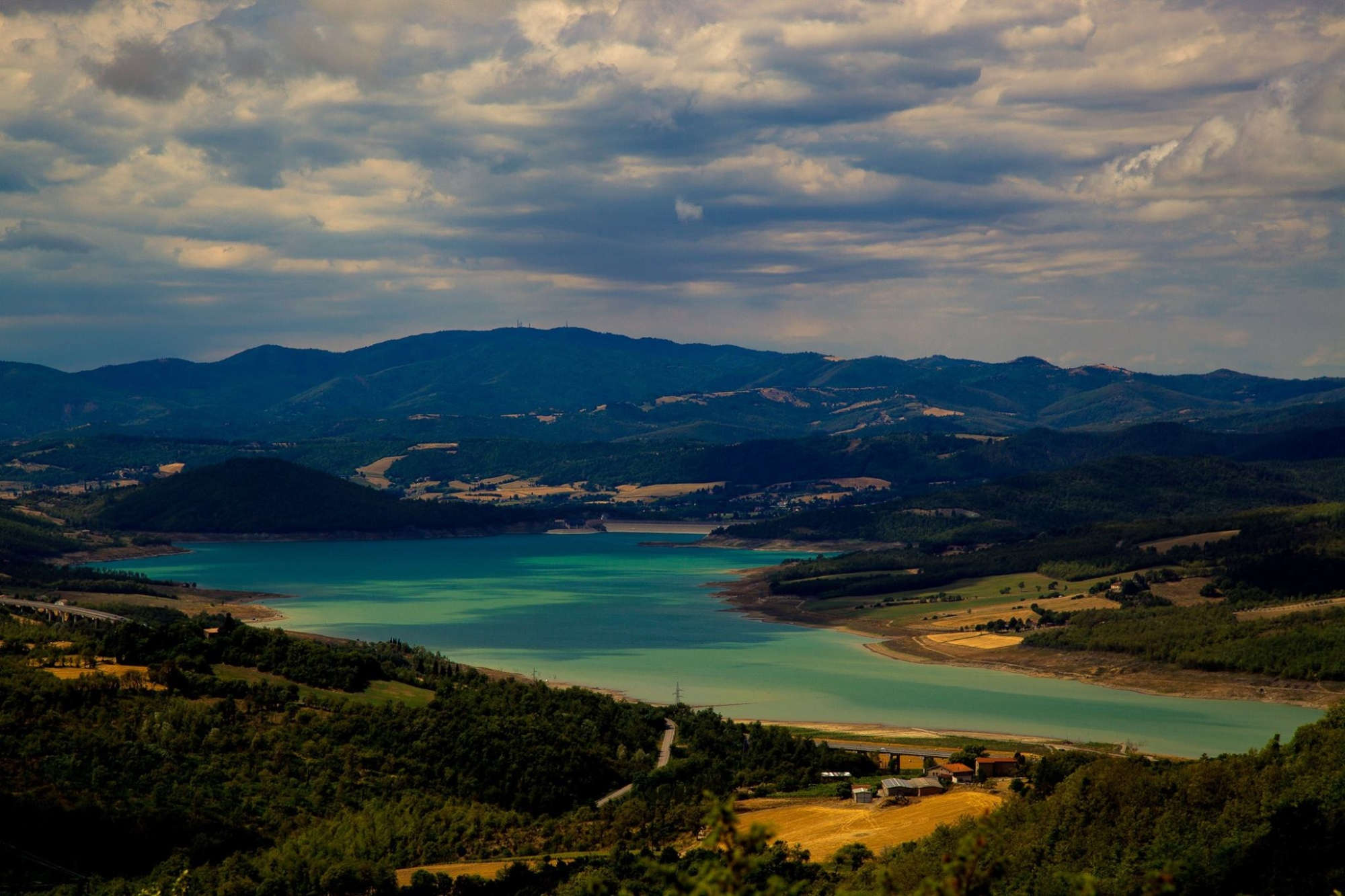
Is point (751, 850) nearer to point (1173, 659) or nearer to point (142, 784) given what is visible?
point (142, 784)

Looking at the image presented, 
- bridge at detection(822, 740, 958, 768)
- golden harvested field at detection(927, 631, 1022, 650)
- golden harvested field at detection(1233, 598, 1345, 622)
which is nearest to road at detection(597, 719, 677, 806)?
bridge at detection(822, 740, 958, 768)

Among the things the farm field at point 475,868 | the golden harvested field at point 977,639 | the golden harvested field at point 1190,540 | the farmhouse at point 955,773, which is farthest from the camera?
the golden harvested field at point 1190,540

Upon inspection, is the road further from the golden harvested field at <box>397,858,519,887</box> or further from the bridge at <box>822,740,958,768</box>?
the golden harvested field at <box>397,858,519,887</box>

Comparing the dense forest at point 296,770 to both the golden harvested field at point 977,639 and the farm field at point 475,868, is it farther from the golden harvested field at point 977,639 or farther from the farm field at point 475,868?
the golden harvested field at point 977,639

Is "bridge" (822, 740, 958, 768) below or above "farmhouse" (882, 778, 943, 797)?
below

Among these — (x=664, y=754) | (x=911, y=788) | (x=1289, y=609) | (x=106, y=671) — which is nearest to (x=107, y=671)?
(x=106, y=671)

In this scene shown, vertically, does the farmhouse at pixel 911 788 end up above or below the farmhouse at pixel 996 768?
above

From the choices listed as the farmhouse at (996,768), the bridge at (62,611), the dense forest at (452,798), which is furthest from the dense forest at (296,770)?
the bridge at (62,611)
